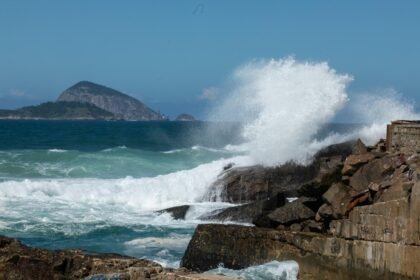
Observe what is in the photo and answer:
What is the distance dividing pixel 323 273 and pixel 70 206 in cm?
1277

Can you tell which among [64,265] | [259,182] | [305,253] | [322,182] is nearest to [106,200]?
[259,182]

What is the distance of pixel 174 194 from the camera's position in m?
26.3

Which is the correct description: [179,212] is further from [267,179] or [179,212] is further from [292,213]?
[292,213]

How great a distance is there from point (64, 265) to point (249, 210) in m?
7.59

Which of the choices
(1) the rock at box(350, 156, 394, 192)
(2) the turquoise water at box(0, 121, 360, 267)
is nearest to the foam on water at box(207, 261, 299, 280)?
(1) the rock at box(350, 156, 394, 192)

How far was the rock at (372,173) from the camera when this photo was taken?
48.1 feet

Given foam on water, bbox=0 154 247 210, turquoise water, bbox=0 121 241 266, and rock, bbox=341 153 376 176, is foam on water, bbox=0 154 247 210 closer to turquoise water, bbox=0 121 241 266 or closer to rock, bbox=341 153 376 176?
turquoise water, bbox=0 121 241 266

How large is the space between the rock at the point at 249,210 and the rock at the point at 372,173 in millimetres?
2313

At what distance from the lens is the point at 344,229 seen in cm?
1379

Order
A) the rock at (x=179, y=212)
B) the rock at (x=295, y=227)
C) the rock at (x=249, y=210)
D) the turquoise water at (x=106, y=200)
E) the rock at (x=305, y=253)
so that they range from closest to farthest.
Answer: the rock at (x=305, y=253)
the rock at (x=295, y=227)
the rock at (x=249, y=210)
the turquoise water at (x=106, y=200)
the rock at (x=179, y=212)

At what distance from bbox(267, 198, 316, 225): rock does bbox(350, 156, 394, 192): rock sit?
940 mm

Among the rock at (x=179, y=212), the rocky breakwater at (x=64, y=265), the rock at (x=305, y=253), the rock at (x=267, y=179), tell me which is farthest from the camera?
the rock at (x=267, y=179)

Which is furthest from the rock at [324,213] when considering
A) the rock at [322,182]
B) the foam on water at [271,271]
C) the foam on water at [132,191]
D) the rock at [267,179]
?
the foam on water at [132,191]

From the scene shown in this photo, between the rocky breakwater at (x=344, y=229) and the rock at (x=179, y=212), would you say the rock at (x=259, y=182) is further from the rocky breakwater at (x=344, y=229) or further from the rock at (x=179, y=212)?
the rocky breakwater at (x=344, y=229)
